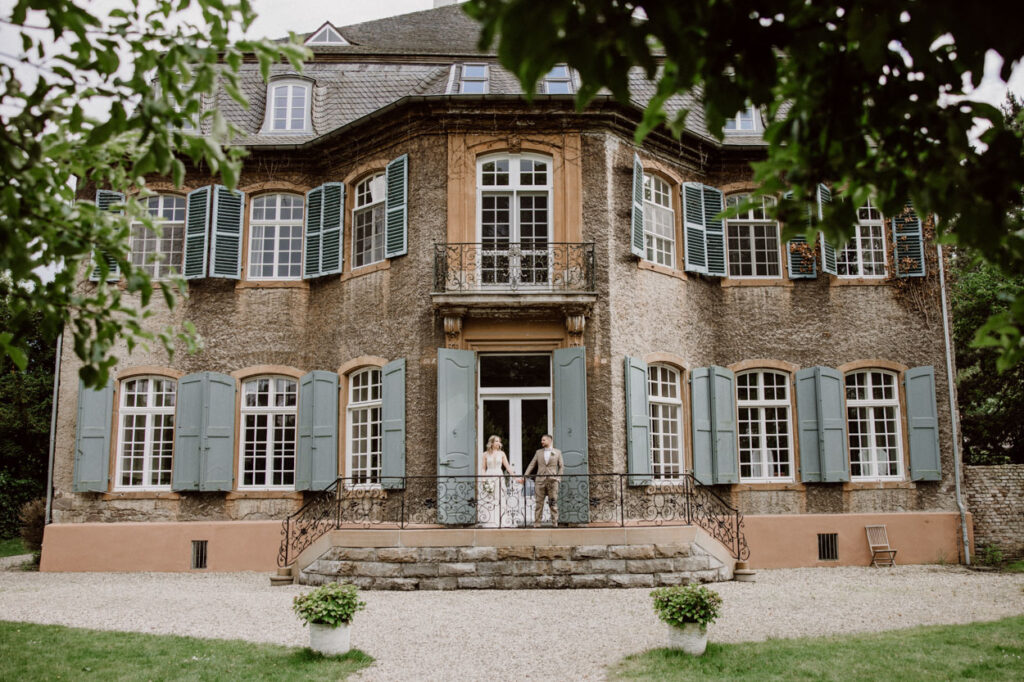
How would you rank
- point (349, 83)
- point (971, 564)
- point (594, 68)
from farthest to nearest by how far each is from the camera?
point (349, 83), point (971, 564), point (594, 68)

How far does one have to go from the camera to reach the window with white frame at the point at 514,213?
1364 centimetres

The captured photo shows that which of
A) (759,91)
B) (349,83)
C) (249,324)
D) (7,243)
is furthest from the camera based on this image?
(349,83)

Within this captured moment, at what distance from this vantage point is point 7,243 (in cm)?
341

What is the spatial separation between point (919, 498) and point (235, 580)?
35.7 feet

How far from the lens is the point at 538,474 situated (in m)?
12.1

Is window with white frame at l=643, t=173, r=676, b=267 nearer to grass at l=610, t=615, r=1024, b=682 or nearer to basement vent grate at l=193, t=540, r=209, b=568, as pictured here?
grass at l=610, t=615, r=1024, b=682

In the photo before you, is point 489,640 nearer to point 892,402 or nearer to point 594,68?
point 594,68

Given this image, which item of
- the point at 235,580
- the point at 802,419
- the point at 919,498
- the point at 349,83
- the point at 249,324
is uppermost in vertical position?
the point at 349,83

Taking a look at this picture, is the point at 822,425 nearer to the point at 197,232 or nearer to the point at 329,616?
the point at 329,616

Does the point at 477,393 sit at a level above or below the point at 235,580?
above

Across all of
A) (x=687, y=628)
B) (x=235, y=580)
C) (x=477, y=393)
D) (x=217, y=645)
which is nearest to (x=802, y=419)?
(x=477, y=393)

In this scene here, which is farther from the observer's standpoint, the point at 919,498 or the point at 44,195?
the point at 919,498

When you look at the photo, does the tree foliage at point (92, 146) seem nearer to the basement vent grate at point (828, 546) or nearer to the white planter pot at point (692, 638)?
the white planter pot at point (692, 638)

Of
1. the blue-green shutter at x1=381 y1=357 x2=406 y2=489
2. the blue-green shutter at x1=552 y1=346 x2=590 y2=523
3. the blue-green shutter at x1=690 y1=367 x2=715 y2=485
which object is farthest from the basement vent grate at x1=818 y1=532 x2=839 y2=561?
the blue-green shutter at x1=381 y1=357 x2=406 y2=489
